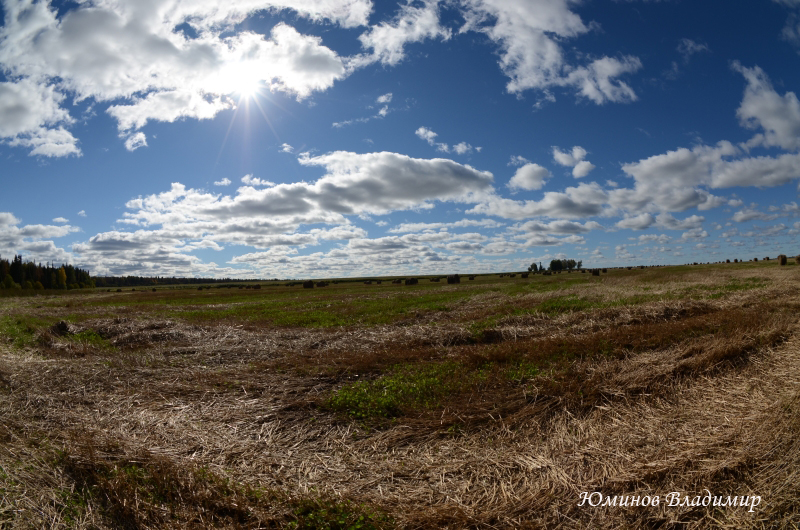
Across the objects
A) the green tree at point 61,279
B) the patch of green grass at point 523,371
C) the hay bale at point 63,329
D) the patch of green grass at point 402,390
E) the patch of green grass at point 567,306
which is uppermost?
the green tree at point 61,279

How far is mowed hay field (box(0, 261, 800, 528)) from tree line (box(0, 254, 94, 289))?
128 metres

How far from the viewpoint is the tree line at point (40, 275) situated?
110 meters

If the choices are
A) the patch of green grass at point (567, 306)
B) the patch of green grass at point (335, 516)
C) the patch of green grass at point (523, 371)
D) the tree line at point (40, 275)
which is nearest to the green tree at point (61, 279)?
the tree line at point (40, 275)

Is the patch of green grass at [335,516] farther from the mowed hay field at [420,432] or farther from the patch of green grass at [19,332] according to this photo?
the patch of green grass at [19,332]

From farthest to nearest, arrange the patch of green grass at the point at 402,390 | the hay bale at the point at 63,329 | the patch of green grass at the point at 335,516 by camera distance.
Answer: the hay bale at the point at 63,329
the patch of green grass at the point at 402,390
the patch of green grass at the point at 335,516

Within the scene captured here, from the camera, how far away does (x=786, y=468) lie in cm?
454

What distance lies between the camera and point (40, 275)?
408 feet

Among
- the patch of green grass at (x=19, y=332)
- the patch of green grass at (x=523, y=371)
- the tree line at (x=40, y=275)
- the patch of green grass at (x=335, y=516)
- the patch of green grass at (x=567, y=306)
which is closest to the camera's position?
the patch of green grass at (x=335, y=516)

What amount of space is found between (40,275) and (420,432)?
540 ft

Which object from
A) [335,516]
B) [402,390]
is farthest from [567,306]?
[335,516]

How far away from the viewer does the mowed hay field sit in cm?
467

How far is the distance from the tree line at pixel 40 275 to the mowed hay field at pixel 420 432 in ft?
421

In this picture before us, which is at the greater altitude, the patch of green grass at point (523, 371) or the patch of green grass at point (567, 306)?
the patch of green grass at point (567, 306)

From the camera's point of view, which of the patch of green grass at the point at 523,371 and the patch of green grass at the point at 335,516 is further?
the patch of green grass at the point at 523,371
